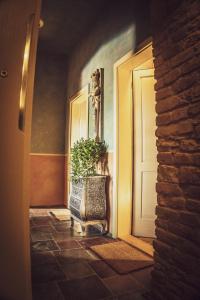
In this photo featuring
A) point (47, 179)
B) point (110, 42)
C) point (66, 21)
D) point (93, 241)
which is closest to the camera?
point (93, 241)

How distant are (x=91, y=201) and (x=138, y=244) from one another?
0.84m

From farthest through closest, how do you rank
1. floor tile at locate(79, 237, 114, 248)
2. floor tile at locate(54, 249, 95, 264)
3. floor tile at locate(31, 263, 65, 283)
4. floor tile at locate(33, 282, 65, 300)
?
floor tile at locate(79, 237, 114, 248) → floor tile at locate(54, 249, 95, 264) → floor tile at locate(31, 263, 65, 283) → floor tile at locate(33, 282, 65, 300)

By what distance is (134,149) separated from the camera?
133 inches

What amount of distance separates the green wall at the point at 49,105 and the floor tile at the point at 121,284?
4031mm

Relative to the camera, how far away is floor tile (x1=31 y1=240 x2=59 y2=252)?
264 cm

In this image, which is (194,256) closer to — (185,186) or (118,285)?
(185,186)

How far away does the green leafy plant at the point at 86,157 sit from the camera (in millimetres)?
3479

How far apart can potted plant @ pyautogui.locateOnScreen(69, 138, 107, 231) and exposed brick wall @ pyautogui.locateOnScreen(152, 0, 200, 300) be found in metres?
A: 1.61

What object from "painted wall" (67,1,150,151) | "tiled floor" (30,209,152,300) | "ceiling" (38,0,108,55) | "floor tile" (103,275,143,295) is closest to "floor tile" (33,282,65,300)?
"tiled floor" (30,209,152,300)

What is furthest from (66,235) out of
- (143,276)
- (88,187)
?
(143,276)

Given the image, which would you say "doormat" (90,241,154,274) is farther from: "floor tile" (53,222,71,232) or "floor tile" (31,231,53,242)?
"floor tile" (53,222,71,232)

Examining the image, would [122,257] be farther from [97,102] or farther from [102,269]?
[97,102]

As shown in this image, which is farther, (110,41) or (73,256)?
(110,41)

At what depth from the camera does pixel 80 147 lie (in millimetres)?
3568
